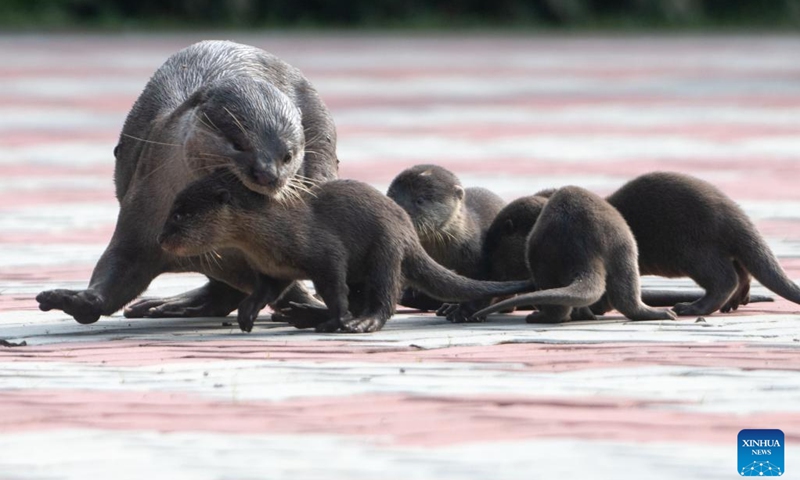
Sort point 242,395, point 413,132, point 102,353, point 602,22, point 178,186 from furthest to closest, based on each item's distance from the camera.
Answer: point 602,22 < point 413,132 < point 178,186 < point 102,353 < point 242,395

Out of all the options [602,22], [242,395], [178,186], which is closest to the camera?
[242,395]

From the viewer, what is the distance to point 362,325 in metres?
5.72

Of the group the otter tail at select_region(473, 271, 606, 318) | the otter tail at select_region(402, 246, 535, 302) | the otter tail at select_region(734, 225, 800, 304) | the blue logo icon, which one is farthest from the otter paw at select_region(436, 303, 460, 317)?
the blue logo icon

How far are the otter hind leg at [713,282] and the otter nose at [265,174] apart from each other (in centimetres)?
165

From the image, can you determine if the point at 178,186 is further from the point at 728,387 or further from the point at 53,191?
the point at 53,191

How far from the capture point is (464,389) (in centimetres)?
460

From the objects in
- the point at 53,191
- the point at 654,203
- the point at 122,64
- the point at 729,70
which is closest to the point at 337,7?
the point at 122,64

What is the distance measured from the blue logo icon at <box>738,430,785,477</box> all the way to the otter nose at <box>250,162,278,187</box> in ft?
6.52

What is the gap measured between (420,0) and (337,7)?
1.63m

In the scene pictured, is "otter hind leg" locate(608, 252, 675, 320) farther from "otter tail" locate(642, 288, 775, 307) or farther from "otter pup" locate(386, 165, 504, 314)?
"otter pup" locate(386, 165, 504, 314)

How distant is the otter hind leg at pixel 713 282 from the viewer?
20.1 ft

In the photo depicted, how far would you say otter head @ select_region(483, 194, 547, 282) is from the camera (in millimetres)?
6344

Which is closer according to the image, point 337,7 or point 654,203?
point 654,203

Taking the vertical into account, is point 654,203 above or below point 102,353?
above
